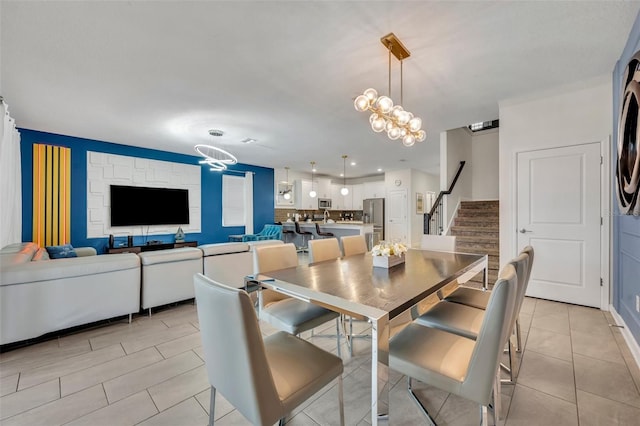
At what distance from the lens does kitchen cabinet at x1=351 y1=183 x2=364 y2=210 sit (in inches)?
399

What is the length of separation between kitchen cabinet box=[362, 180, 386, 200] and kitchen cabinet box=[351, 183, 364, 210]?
0.46 ft

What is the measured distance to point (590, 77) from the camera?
2.90 m

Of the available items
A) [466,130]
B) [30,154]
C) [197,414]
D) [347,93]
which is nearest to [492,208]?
[466,130]

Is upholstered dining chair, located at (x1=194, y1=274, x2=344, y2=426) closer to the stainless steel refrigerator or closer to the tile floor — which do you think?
the tile floor

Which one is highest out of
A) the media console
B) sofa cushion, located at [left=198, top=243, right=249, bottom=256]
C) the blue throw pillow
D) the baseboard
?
sofa cushion, located at [left=198, top=243, right=249, bottom=256]

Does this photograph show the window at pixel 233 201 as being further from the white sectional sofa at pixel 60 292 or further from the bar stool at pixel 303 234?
the white sectional sofa at pixel 60 292

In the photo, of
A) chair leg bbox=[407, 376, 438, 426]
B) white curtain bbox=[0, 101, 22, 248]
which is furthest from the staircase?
white curtain bbox=[0, 101, 22, 248]

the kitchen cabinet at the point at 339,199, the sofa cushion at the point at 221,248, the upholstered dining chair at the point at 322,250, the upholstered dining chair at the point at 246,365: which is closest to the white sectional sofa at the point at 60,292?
the sofa cushion at the point at 221,248

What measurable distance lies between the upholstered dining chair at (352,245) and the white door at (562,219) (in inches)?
92.6

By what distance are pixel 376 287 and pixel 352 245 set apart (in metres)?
1.42

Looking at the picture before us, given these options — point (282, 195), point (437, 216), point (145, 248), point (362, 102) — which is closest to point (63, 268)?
point (362, 102)

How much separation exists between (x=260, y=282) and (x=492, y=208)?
5.35 metres

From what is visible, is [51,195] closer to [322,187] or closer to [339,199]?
[322,187]

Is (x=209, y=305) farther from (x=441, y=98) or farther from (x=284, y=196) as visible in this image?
(x=284, y=196)
